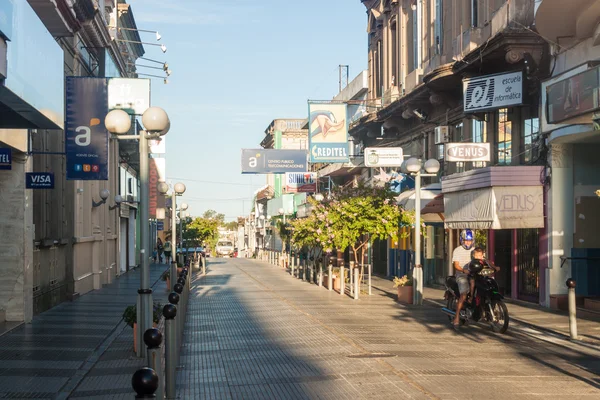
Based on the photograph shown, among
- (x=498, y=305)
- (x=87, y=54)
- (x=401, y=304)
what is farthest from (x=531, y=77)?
(x=87, y=54)

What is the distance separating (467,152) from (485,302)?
780 cm

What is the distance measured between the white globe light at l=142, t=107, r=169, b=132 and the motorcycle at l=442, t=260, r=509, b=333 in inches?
256

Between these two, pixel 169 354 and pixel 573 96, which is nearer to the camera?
pixel 169 354

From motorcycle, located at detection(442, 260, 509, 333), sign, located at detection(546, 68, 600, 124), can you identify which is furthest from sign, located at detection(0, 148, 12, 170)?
sign, located at detection(546, 68, 600, 124)

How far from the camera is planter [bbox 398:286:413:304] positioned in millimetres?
21281

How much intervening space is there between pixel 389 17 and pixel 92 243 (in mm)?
16265

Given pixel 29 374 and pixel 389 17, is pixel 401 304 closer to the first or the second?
pixel 29 374

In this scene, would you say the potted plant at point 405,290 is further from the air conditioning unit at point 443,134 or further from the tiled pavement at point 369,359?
the air conditioning unit at point 443,134

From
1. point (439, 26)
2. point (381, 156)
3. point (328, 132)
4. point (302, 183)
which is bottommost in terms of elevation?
point (381, 156)

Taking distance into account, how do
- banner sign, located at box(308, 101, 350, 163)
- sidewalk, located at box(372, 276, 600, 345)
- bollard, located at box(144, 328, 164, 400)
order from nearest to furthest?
bollard, located at box(144, 328, 164, 400), sidewalk, located at box(372, 276, 600, 345), banner sign, located at box(308, 101, 350, 163)

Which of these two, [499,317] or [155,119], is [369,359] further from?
[155,119]

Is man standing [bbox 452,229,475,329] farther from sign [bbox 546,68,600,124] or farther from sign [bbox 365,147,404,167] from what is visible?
sign [bbox 365,147,404,167]

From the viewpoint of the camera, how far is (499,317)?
14484 mm

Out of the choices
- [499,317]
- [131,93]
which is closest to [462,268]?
[499,317]
